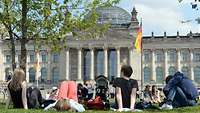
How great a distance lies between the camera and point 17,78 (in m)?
14.1

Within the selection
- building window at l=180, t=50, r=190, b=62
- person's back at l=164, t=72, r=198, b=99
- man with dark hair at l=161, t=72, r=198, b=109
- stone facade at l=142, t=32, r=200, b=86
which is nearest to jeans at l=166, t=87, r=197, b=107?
man with dark hair at l=161, t=72, r=198, b=109

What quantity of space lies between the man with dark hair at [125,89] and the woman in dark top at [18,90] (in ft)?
8.54

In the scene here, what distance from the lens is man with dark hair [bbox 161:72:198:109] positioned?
52.0 feet

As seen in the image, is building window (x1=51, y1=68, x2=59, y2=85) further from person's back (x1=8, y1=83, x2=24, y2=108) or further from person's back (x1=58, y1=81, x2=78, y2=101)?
person's back (x1=58, y1=81, x2=78, y2=101)

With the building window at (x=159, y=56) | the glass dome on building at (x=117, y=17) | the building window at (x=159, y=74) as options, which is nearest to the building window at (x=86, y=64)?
the glass dome on building at (x=117, y=17)

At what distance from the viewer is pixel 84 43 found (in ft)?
371

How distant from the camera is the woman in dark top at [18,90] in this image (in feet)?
45.9

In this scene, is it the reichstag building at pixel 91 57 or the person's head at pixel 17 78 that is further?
the reichstag building at pixel 91 57

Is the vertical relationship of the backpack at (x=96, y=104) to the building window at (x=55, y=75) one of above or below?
above

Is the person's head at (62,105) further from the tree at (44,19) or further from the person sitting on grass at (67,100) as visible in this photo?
the tree at (44,19)

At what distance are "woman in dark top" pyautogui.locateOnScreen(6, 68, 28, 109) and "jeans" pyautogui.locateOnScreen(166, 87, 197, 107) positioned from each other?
462cm

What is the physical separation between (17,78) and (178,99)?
17.6 feet

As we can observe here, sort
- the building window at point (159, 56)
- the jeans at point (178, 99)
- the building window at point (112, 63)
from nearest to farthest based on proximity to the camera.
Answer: the jeans at point (178, 99), the building window at point (159, 56), the building window at point (112, 63)

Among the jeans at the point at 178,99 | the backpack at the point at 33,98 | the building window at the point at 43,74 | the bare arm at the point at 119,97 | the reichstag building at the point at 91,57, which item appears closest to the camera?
the bare arm at the point at 119,97
